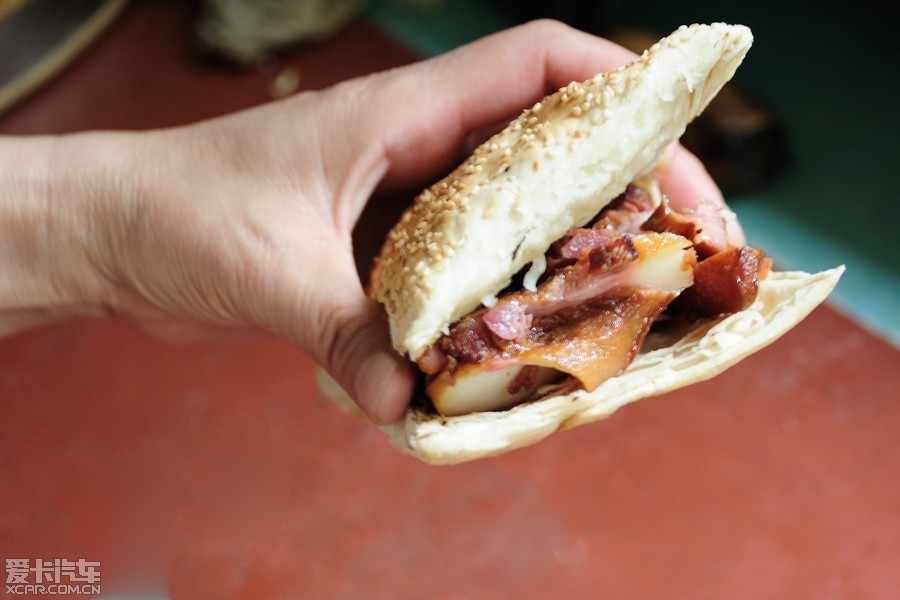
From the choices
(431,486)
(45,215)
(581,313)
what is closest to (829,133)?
(431,486)

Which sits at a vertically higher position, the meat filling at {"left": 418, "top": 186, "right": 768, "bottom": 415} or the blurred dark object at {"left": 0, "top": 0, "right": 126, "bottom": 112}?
the meat filling at {"left": 418, "top": 186, "right": 768, "bottom": 415}

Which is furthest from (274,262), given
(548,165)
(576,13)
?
(576,13)

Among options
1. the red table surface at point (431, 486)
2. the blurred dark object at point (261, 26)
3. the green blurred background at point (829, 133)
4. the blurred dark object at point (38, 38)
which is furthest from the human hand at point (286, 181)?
the blurred dark object at point (38, 38)

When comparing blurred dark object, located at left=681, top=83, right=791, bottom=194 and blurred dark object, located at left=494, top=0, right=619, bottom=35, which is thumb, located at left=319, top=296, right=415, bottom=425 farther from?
blurred dark object, located at left=494, top=0, right=619, bottom=35

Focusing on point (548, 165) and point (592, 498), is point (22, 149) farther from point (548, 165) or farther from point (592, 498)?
point (592, 498)

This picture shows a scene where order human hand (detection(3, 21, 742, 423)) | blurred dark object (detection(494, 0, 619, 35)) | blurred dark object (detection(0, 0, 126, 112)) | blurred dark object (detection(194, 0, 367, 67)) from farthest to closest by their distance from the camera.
Answer: blurred dark object (detection(194, 0, 367, 67)), blurred dark object (detection(0, 0, 126, 112)), blurred dark object (detection(494, 0, 619, 35)), human hand (detection(3, 21, 742, 423))

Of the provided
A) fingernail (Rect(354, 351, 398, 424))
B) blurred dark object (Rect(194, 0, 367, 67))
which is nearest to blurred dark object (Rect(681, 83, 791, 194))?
blurred dark object (Rect(194, 0, 367, 67))

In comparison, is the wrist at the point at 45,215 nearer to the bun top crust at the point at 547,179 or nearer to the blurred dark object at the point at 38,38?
the bun top crust at the point at 547,179

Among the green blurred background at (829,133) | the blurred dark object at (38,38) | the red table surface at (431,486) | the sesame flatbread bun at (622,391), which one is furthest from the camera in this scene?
the blurred dark object at (38,38)
